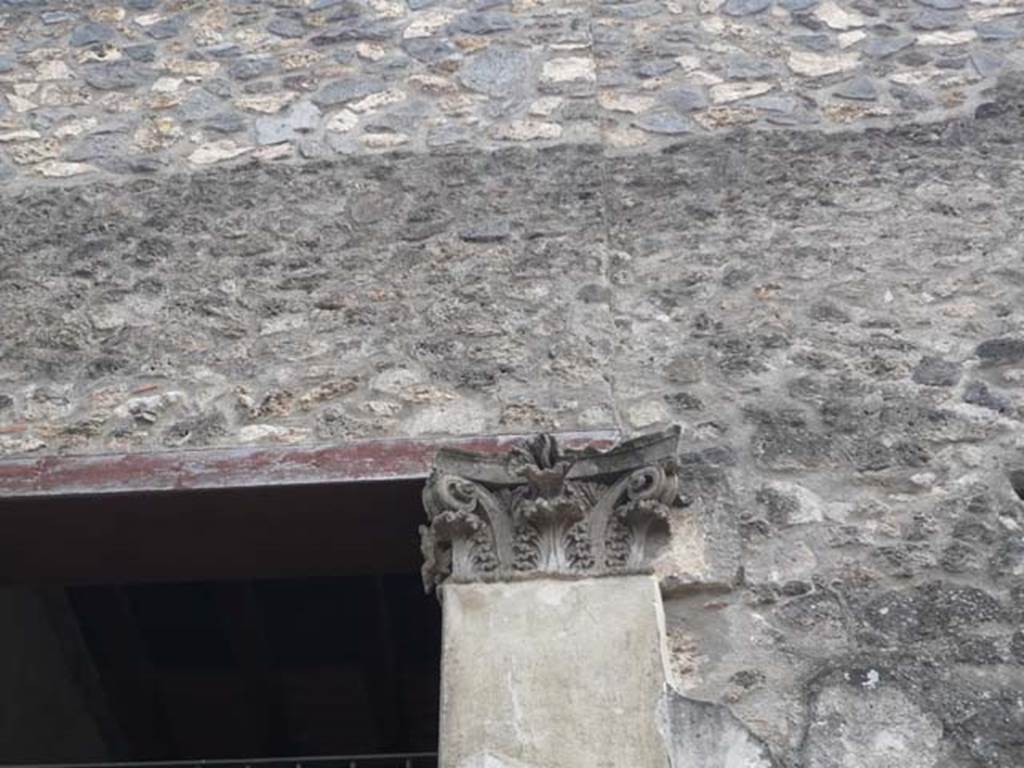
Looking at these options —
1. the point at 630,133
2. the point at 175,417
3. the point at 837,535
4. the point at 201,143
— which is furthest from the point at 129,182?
the point at 837,535

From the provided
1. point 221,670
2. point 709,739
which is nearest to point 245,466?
point 709,739

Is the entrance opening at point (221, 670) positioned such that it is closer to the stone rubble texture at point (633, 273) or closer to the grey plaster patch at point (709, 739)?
the stone rubble texture at point (633, 273)

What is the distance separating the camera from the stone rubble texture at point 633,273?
3.22 metres

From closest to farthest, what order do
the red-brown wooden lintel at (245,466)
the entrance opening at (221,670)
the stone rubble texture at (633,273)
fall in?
the stone rubble texture at (633,273)
the red-brown wooden lintel at (245,466)
the entrance opening at (221,670)

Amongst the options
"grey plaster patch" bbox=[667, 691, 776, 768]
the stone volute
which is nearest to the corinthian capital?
the stone volute

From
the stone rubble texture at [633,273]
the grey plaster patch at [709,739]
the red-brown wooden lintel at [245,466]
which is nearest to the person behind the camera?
the grey plaster patch at [709,739]

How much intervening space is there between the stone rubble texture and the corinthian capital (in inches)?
4.6

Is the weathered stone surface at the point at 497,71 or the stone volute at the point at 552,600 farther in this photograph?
the weathered stone surface at the point at 497,71

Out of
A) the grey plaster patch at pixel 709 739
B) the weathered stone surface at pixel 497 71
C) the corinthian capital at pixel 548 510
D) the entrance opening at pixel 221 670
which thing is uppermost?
the weathered stone surface at pixel 497 71

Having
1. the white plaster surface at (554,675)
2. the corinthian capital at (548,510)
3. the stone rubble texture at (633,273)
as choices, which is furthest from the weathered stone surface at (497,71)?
the white plaster surface at (554,675)

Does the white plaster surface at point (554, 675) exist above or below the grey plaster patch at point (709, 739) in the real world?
above

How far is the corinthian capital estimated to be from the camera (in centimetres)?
325

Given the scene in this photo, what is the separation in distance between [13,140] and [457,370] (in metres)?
1.77

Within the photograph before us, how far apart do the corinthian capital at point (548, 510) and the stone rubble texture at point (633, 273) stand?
12 cm
